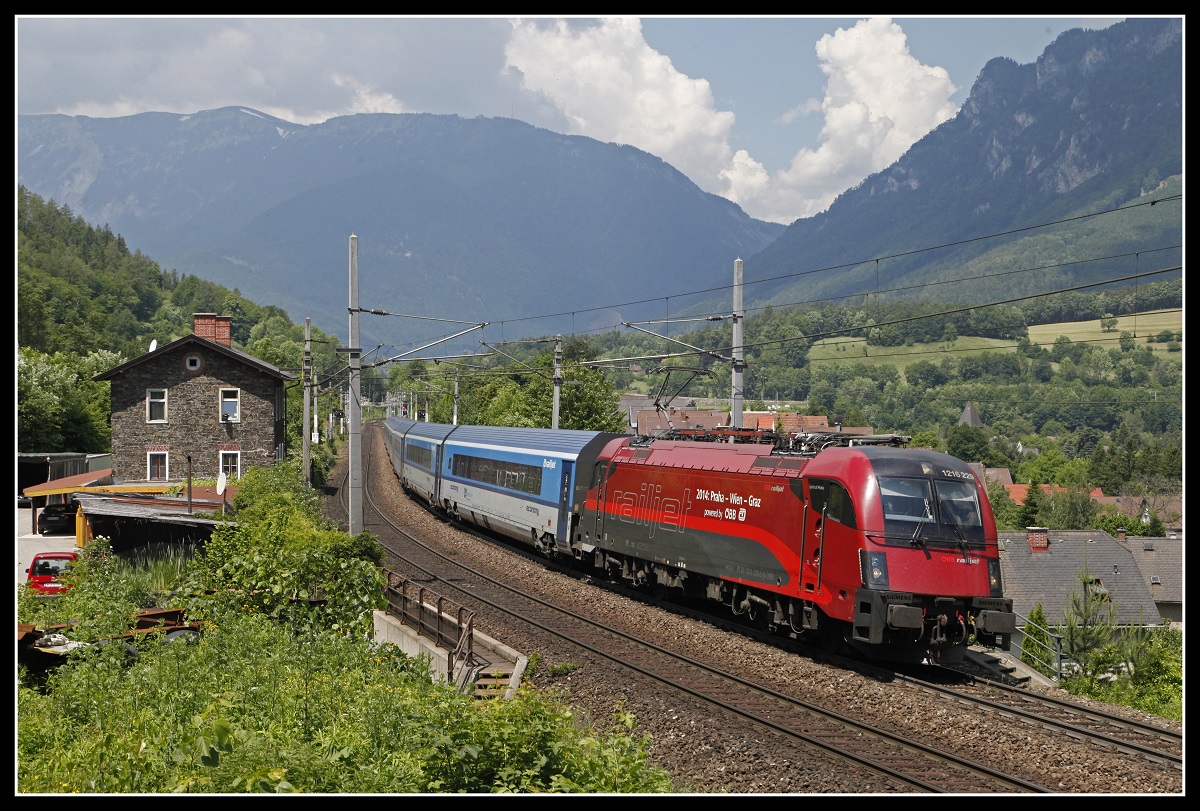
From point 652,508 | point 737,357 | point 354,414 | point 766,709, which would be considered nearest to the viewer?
point 766,709

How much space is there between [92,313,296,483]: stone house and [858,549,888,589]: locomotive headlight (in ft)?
107

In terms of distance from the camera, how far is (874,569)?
48.4 feet

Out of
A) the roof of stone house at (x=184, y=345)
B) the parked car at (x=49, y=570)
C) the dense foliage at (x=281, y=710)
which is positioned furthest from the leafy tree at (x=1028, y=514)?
the dense foliage at (x=281, y=710)

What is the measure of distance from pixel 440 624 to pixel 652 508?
21.4 ft

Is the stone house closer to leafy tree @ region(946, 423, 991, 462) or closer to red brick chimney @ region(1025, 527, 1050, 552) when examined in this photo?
red brick chimney @ region(1025, 527, 1050, 552)

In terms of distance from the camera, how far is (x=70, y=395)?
55.3 meters

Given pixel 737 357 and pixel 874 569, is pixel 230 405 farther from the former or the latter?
pixel 874 569

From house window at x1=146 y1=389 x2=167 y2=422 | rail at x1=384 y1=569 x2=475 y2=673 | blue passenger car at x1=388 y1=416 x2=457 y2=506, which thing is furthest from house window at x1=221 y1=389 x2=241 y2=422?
Answer: rail at x1=384 y1=569 x2=475 y2=673

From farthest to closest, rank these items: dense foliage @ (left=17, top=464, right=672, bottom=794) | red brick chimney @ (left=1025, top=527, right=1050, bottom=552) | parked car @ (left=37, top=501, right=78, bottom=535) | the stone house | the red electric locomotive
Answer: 1. red brick chimney @ (left=1025, top=527, right=1050, bottom=552)
2. the stone house
3. parked car @ (left=37, top=501, right=78, bottom=535)
4. the red electric locomotive
5. dense foliage @ (left=17, top=464, right=672, bottom=794)

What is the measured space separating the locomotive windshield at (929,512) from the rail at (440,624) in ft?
21.6

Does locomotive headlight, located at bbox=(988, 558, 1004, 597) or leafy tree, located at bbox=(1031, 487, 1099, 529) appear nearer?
locomotive headlight, located at bbox=(988, 558, 1004, 597)

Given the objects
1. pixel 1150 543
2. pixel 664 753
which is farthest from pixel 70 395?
pixel 1150 543

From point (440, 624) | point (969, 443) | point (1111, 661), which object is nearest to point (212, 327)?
point (440, 624)

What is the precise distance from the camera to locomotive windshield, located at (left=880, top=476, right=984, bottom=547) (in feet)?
48.9
